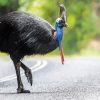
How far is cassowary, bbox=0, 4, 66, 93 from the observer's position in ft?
41.1

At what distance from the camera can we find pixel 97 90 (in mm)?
12633

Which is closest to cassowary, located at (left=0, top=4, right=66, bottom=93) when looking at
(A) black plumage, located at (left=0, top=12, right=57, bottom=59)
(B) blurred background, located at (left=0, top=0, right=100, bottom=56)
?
(A) black plumage, located at (left=0, top=12, right=57, bottom=59)

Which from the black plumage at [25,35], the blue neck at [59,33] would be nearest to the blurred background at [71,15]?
the black plumage at [25,35]

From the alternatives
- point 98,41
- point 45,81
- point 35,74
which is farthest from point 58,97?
point 98,41

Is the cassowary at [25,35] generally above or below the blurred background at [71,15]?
below

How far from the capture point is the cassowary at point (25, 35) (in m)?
12.5

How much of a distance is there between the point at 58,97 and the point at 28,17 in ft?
6.52

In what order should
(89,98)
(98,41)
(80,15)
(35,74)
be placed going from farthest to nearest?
(98,41), (80,15), (35,74), (89,98)

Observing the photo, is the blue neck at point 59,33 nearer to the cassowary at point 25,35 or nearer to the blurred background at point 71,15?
the cassowary at point 25,35

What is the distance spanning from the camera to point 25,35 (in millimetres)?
12617

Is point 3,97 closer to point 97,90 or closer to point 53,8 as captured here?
point 97,90

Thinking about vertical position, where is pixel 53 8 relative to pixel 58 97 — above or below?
above

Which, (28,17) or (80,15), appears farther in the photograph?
(80,15)

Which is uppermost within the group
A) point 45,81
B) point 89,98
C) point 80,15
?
point 80,15
